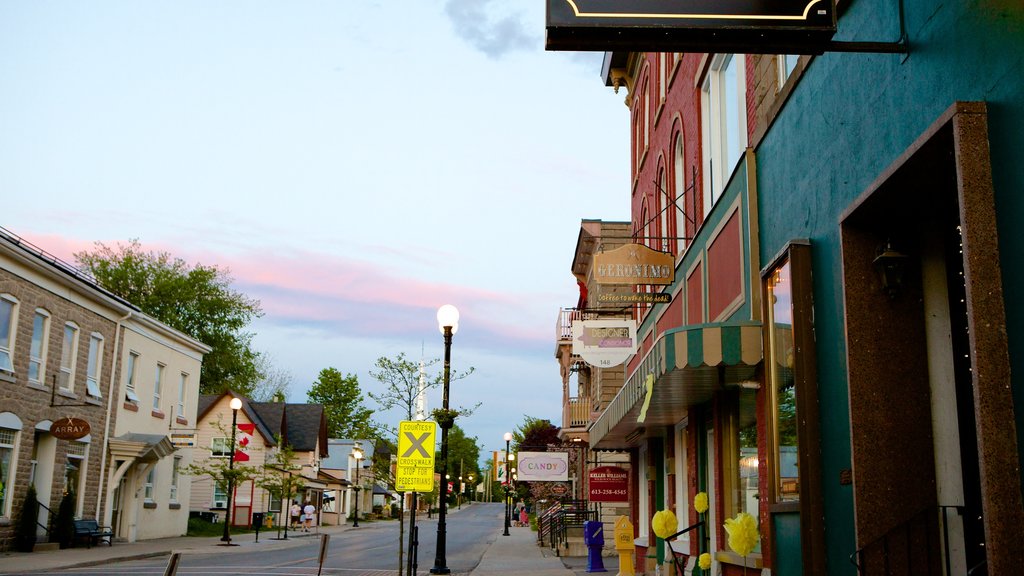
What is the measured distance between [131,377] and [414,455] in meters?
20.9

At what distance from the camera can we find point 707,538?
1351 cm

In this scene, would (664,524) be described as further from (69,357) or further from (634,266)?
(69,357)

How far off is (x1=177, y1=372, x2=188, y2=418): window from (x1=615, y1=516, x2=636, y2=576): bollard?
23.8 metres

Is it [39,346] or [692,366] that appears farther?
[39,346]

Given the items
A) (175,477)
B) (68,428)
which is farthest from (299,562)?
(175,477)

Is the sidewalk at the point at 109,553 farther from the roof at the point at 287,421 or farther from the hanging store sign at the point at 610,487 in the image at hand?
the roof at the point at 287,421

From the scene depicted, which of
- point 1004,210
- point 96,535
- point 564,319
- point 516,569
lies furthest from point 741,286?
point 564,319

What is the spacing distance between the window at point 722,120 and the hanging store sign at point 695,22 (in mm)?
5822

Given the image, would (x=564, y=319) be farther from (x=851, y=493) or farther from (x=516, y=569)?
(x=851, y=493)

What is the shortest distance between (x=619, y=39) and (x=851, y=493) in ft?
12.5

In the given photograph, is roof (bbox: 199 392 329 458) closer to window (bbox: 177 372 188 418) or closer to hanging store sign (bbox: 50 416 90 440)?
window (bbox: 177 372 188 418)

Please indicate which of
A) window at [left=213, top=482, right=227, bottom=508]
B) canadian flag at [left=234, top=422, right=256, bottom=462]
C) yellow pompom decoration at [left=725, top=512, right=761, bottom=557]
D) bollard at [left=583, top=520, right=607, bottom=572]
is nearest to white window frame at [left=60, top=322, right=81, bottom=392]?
canadian flag at [left=234, top=422, right=256, bottom=462]

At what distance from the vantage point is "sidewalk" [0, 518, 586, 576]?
2069 centimetres

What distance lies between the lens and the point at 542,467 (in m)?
39.8
